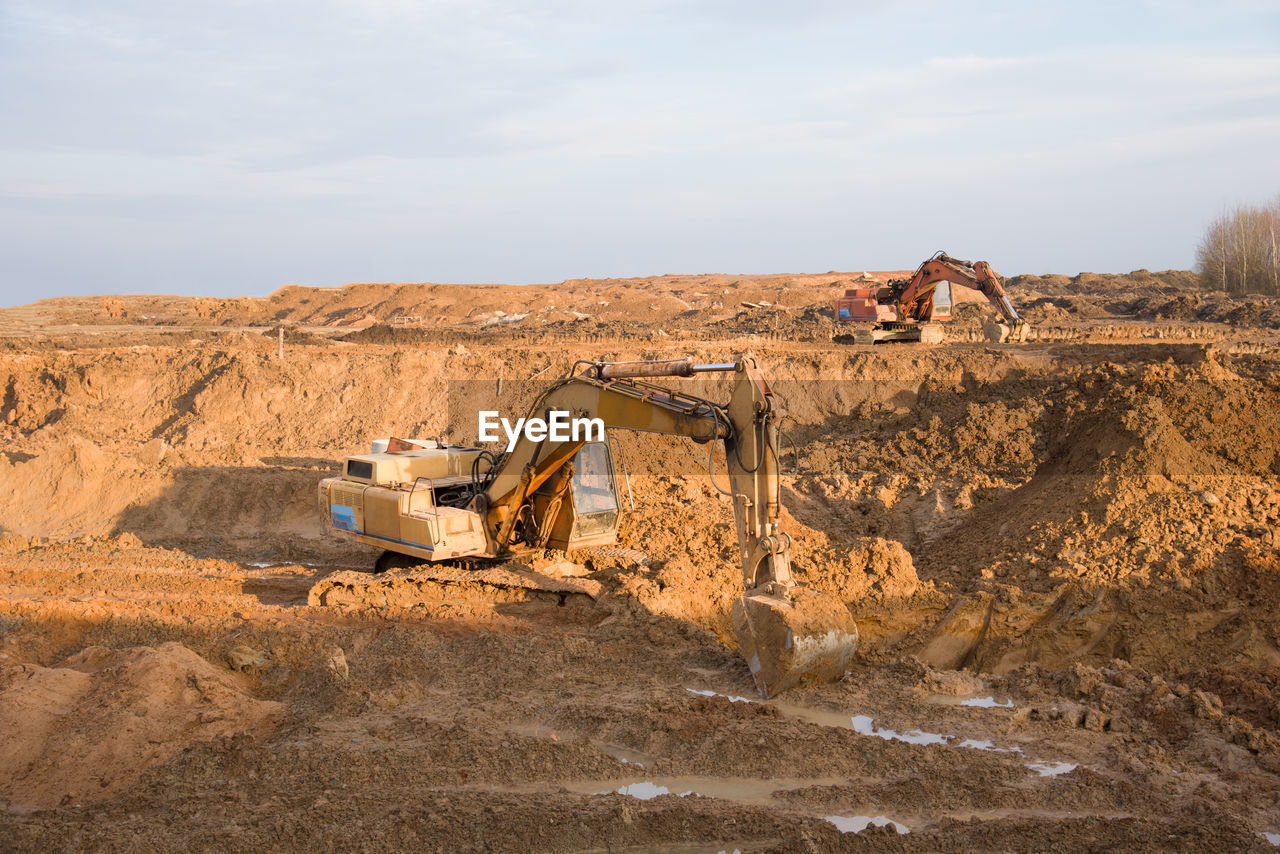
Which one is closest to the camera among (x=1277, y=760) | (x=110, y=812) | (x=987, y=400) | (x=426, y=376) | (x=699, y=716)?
(x=110, y=812)

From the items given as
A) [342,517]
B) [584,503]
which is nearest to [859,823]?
[584,503]

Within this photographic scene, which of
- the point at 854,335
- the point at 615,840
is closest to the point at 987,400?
the point at 854,335

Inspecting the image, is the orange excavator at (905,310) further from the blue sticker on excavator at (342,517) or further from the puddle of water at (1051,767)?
the puddle of water at (1051,767)

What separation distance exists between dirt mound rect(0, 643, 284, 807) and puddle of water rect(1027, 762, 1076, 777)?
5420mm

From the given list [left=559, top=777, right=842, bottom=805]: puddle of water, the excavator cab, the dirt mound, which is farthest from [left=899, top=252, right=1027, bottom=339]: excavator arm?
the dirt mound

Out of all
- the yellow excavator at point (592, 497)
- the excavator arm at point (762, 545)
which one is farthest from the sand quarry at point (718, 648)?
the yellow excavator at point (592, 497)

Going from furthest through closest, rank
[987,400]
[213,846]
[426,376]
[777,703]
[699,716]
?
[426,376], [987,400], [777,703], [699,716], [213,846]

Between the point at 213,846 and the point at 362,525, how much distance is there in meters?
5.15

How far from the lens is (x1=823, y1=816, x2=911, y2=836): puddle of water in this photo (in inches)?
214

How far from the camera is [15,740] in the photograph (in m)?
6.12

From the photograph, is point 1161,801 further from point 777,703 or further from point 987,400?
point 987,400

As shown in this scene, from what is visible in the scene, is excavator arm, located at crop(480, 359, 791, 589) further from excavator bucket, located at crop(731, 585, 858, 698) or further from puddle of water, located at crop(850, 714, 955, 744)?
puddle of water, located at crop(850, 714, 955, 744)

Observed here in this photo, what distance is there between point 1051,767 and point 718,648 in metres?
3.02

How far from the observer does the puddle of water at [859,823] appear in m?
5.45
